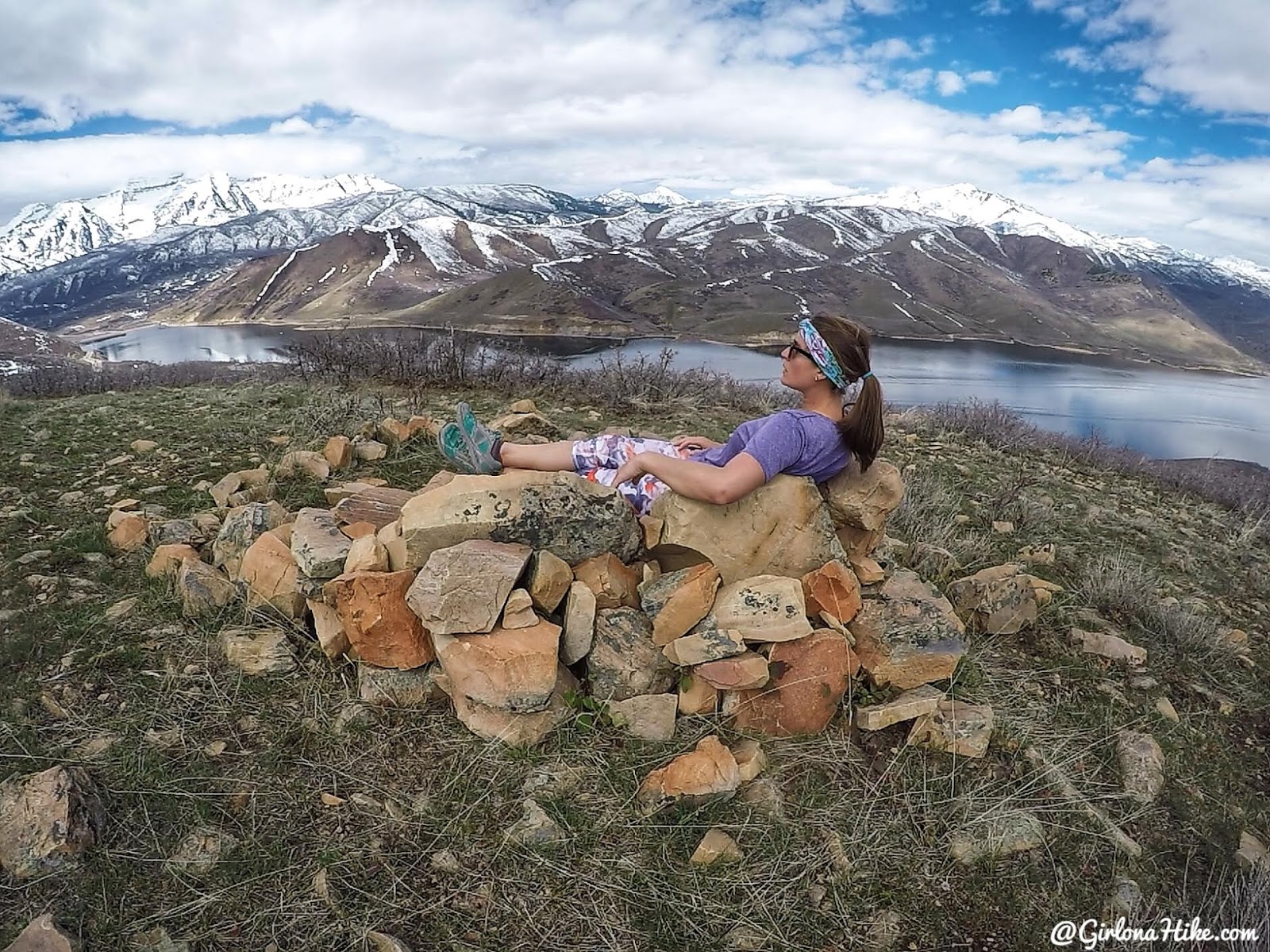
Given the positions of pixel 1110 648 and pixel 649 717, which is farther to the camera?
pixel 1110 648

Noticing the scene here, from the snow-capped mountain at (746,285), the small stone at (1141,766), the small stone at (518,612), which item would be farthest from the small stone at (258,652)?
the snow-capped mountain at (746,285)

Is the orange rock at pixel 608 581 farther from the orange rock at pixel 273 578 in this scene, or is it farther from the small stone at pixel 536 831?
the orange rock at pixel 273 578

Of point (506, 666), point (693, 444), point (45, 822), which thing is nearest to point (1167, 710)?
point (693, 444)

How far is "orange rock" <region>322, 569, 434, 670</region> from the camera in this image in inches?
111

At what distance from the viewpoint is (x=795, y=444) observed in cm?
312

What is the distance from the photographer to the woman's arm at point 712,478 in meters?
2.95

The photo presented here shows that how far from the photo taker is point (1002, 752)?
289 centimetres

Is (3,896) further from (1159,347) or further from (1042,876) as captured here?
(1159,347)

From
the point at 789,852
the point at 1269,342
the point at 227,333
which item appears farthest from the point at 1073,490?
the point at 1269,342

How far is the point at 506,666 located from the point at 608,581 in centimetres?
61

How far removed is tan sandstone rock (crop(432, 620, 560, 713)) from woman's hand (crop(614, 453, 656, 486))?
0.89 metres

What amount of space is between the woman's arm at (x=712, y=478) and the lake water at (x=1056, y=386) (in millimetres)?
11449

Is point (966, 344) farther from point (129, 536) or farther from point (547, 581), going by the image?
point (129, 536)

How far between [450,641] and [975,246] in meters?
177
